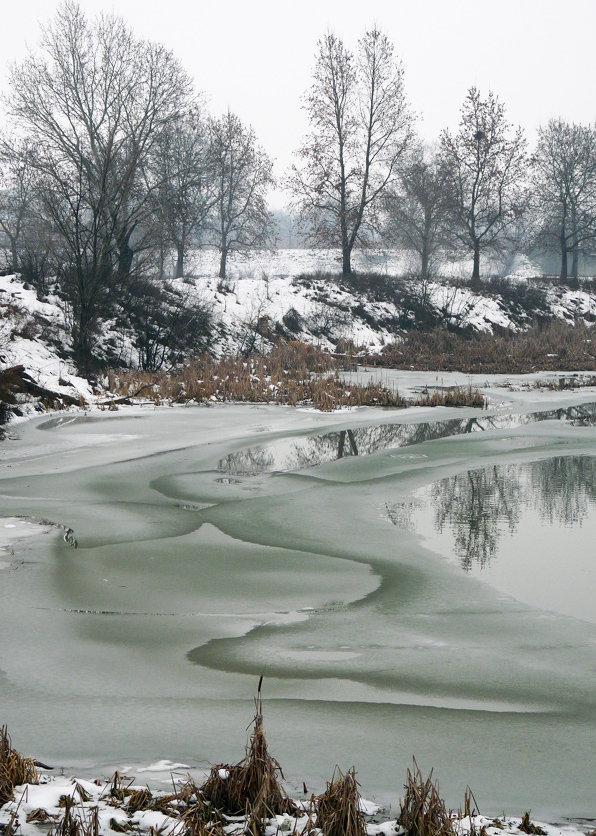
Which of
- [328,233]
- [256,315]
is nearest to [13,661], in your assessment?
[256,315]

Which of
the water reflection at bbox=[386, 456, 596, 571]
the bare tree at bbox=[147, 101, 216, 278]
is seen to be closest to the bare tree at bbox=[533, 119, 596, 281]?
the bare tree at bbox=[147, 101, 216, 278]

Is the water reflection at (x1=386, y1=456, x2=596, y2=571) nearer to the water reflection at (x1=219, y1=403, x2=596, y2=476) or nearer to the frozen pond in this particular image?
the frozen pond

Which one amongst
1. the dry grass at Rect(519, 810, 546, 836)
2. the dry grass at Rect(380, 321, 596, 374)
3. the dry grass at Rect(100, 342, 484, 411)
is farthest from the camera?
the dry grass at Rect(380, 321, 596, 374)

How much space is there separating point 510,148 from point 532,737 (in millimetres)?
42876

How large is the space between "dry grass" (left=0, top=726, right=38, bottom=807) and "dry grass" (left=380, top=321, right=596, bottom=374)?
909 inches

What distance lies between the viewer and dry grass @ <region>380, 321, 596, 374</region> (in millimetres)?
26062

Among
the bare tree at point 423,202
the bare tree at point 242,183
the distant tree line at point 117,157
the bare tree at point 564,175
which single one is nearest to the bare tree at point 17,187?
the distant tree line at point 117,157

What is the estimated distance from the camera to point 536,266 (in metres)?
90.5

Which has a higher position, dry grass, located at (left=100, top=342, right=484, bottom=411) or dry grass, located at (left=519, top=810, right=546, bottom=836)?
dry grass, located at (left=100, top=342, right=484, bottom=411)

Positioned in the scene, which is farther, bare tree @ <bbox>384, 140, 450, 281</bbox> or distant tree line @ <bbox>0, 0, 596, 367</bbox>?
bare tree @ <bbox>384, 140, 450, 281</bbox>

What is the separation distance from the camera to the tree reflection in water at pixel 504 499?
7.15 m

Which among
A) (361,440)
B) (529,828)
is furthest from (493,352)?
(529,828)

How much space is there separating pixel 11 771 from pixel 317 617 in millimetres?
2565

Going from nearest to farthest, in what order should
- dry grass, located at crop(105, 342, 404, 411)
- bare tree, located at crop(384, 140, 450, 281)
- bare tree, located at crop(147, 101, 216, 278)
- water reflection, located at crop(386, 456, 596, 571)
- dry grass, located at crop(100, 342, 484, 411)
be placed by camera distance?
1. water reflection, located at crop(386, 456, 596, 571)
2. dry grass, located at crop(100, 342, 484, 411)
3. dry grass, located at crop(105, 342, 404, 411)
4. bare tree, located at crop(147, 101, 216, 278)
5. bare tree, located at crop(384, 140, 450, 281)
